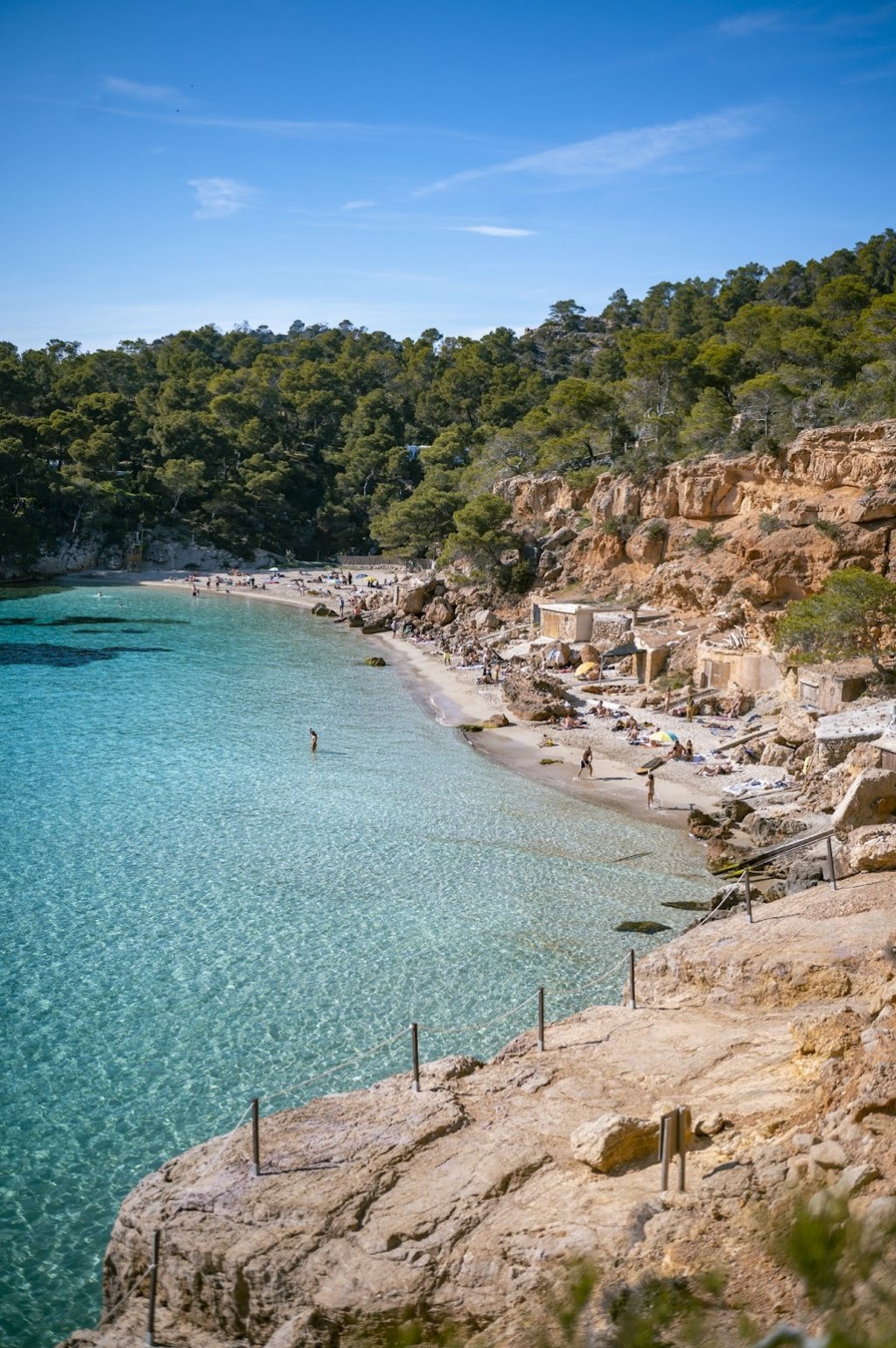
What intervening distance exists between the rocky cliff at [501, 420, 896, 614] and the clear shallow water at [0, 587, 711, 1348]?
1362cm

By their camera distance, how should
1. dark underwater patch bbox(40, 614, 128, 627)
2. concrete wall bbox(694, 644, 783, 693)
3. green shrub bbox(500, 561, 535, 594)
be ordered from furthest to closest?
dark underwater patch bbox(40, 614, 128, 627), green shrub bbox(500, 561, 535, 594), concrete wall bbox(694, 644, 783, 693)

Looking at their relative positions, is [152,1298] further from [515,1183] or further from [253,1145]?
[515,1183]

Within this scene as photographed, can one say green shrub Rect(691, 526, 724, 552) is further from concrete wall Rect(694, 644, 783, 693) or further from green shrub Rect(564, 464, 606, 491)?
green shrub Rect(564, 464, 606, 491)

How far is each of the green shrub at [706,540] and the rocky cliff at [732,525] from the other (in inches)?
1.7

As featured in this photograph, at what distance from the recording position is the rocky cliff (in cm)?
3497

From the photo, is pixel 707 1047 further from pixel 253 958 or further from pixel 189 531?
pixel 189 531

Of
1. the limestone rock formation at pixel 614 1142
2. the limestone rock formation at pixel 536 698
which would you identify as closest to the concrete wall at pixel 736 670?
the limestone rock formation at pixel 536 698

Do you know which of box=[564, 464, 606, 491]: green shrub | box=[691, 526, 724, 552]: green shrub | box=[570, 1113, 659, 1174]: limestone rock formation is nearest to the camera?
box=[570, 1113, 659, 1174]: limestone rock formation

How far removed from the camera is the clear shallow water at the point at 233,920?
11805 millimetres

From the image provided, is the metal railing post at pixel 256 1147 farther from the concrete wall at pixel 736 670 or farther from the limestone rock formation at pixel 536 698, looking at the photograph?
the concrete wall at pixel 736 670

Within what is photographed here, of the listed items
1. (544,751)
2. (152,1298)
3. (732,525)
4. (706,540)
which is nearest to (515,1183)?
(152,1298)

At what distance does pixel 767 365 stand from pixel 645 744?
31.8 meters

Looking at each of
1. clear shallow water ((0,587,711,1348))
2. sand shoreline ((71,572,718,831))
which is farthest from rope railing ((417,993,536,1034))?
sand shoreline ((71,572,718,831))

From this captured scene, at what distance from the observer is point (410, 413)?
98750 mm
